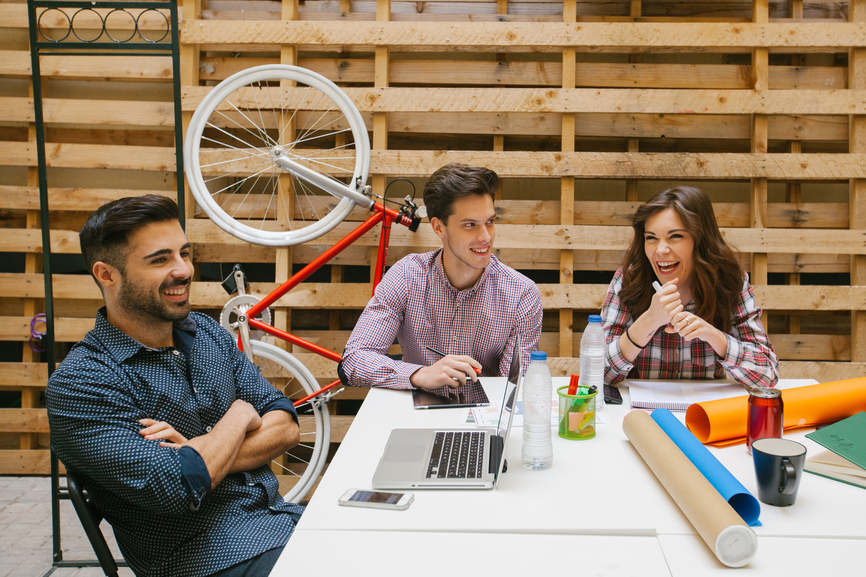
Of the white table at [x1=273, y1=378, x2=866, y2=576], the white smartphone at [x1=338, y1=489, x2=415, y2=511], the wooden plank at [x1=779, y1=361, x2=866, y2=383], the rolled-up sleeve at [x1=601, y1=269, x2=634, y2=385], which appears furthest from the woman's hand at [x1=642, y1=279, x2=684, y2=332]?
the wooden plank at [x1=779, y1=361, x2=866, y2=383]

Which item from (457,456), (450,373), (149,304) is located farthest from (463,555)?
(149,304)

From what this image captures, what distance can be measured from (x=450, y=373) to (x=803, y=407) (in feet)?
2.78

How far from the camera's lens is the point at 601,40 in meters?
2.48

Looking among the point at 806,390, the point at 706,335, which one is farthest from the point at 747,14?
the point at 806,390

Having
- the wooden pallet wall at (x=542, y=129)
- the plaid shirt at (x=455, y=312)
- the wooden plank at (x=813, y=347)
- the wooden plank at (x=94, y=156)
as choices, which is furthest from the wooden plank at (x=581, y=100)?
the wooden plank at (x=813, y=347)

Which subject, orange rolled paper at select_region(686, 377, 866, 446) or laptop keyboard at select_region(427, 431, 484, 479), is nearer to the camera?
laptop keyboard at select_region(427, 431, 484, 479)

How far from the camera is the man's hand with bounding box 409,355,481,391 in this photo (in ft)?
5.06

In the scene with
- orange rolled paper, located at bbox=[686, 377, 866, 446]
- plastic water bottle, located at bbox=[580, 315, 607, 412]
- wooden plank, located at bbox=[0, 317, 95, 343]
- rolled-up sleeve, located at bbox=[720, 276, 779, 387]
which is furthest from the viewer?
wooden plank, located at bbox=[0, 317, 95, 343]

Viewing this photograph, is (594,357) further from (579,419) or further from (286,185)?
(286,185)

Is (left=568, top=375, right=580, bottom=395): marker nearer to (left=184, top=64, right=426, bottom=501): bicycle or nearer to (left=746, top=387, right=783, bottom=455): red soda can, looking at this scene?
(left=746, top=387, right=783, bottom=455): red soda can

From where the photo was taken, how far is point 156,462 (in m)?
1.13

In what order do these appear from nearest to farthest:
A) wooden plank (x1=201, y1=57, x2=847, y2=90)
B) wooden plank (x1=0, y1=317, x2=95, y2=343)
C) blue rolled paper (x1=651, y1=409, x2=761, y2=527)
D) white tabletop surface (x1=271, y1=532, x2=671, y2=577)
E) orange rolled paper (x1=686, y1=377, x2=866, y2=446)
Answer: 1. white tabletop surface (x1=271, y1=532, x2=671, y2=577)
2. blue rolled paper (x1=651, y1=409, x2=761, y2=527)
3. orange rolled paper (x1=686, y1=377, x2=866, y2=446)
4. wooden plank (x1=201, y1=57, x2=847, y2=90)
5. wooden plank (x1=0, y1=317, x2=95, y2=343)

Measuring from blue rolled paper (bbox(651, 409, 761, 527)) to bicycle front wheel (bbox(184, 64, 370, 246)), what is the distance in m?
1.56

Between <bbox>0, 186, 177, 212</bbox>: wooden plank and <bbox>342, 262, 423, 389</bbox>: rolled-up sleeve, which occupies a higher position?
<bbox>0, 186, 177, 212</bbox>: wooden plank
